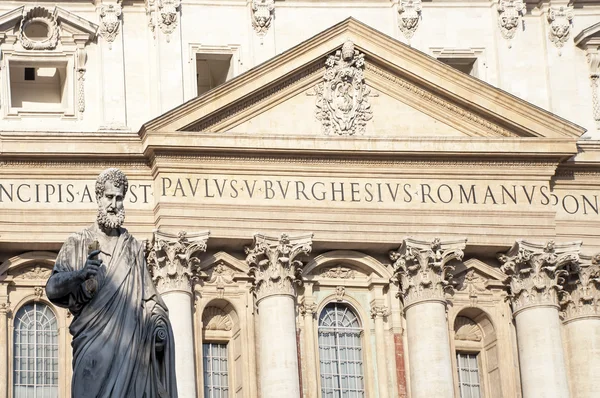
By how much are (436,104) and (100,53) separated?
7087 mm

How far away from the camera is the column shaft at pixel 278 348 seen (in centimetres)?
3672

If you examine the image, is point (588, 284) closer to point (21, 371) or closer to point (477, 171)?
point (477, 171)

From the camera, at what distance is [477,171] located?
128ft

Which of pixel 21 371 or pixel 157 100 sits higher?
pixel 157 100

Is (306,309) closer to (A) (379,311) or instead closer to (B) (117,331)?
(A) (379,311)

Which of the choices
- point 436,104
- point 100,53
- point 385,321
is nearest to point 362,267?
point 385,321

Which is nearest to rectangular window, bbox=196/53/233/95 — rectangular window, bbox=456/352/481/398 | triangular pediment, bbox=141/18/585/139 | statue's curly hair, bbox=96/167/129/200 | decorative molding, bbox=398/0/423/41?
triangular pediment, bbox=141/18/585/139

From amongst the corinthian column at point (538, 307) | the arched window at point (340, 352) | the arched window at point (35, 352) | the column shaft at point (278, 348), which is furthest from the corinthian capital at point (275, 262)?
the corinthian column at point (538, 307)

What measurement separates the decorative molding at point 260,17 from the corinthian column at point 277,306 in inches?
196

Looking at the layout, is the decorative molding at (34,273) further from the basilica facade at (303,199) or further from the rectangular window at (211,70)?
the rectangular window at (211,70)

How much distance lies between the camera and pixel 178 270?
37125 mm

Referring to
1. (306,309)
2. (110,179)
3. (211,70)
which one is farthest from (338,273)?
(110,179)

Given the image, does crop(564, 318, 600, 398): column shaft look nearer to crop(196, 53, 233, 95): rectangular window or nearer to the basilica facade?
the basilica facade

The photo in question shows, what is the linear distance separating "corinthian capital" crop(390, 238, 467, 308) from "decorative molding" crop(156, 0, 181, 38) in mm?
6721
